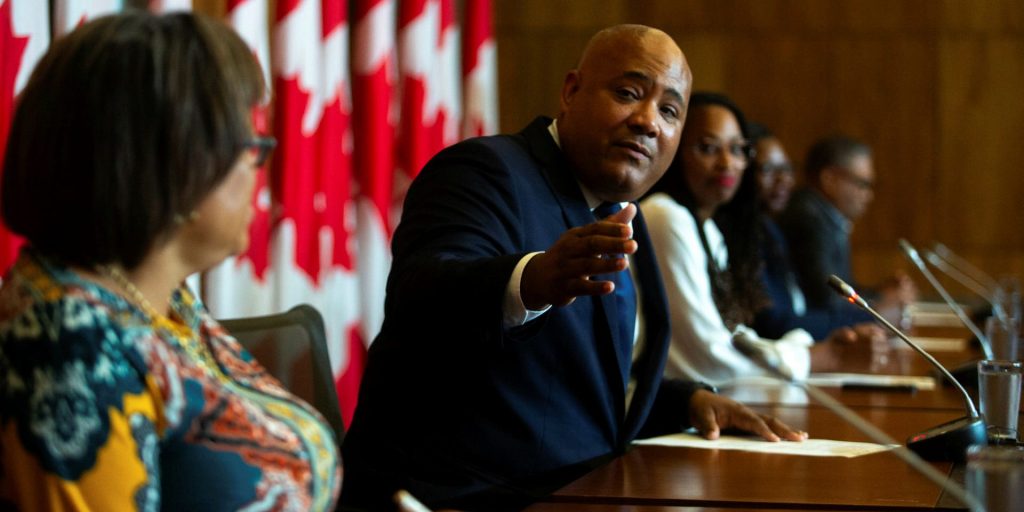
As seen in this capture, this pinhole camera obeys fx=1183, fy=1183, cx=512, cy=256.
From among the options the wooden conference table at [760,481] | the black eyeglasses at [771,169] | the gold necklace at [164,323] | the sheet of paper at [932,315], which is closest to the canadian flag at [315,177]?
the wooden conference table at [760,481]

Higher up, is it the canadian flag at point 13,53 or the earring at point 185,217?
the canadian flag at point 13,53

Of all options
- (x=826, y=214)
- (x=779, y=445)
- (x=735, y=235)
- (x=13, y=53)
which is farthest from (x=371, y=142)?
(x=826, y=214)

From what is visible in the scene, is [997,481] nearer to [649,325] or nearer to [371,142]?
[649,325]

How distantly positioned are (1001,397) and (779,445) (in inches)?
15.9

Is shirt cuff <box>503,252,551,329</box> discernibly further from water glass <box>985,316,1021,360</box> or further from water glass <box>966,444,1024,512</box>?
water glass <box>985,316,1021,360</box>

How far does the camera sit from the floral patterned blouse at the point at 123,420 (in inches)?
43.4

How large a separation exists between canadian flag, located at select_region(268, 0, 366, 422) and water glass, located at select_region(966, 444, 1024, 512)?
7.91 ft

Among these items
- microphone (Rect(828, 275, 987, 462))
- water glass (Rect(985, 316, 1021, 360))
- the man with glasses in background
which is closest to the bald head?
microphone (Rect(828, 275, 987, 462))

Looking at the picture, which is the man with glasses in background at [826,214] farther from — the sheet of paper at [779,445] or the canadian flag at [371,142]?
the sheet of paper at [779,445]

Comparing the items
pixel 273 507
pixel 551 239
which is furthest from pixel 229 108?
pixel 551 239

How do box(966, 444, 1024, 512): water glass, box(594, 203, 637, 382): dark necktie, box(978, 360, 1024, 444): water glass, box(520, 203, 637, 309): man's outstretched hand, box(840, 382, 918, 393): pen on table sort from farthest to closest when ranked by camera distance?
box(840, 382, 918, 393): pen on table, box(594, 203, 637, 382): dark necktie, box(978, 360, 1024, 444): water glass, box(520, 203, 637, 309): man's outstretched hand, box(966, 444, 1024, 512): water glass

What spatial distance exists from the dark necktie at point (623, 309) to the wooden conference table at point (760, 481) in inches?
7.2

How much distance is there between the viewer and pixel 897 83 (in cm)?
723

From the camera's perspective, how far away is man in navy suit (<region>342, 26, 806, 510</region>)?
1912 millimetres
